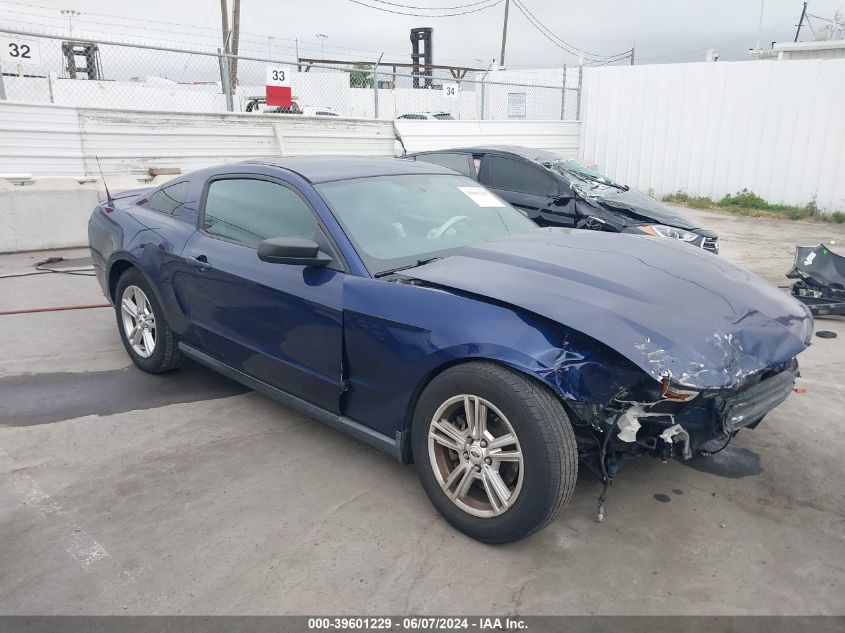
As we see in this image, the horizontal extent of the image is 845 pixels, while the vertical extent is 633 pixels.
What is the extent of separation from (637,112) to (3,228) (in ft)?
44.1

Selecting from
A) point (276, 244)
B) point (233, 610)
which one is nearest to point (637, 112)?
point (276, 244)

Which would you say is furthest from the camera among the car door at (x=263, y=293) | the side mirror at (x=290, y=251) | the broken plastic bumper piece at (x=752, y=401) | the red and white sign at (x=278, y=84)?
the red and white sign at (x=278, y=84)

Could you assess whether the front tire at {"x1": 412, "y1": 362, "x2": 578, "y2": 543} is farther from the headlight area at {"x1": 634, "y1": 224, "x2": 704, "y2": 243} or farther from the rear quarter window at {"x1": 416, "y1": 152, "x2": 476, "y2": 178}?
the rear quarter window at {"x1": 416, "y1": 152, "x2": 476, "y2": 178}

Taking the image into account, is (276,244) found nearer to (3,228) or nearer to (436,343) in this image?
(436,343)

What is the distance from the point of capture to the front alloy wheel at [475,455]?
8.93ft

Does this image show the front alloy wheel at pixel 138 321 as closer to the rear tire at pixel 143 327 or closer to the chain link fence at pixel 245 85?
the rear tire at pixel 143 327

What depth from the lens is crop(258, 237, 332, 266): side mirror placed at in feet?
10.4

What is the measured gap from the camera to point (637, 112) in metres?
15.9

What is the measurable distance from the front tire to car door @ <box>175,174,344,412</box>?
2.13ft

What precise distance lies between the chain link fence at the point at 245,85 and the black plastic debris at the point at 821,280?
864 centimetres

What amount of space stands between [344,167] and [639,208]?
4.90m

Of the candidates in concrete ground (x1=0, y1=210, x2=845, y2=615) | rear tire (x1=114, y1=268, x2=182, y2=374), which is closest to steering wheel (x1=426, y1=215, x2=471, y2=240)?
concrete ground (x1=0, y1=210, x2=845, y2=615)

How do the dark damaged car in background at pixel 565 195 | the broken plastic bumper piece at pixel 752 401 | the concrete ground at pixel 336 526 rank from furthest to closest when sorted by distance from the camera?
the dark damaged car in background at pixel 565 195
the broken plastic bumper piece at pixel 752 401
the concrete ground at pixel 336 526

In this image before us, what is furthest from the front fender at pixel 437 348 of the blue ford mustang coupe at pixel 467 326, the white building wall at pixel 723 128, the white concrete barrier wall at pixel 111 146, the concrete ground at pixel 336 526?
the white building wall at pixel 723 128
